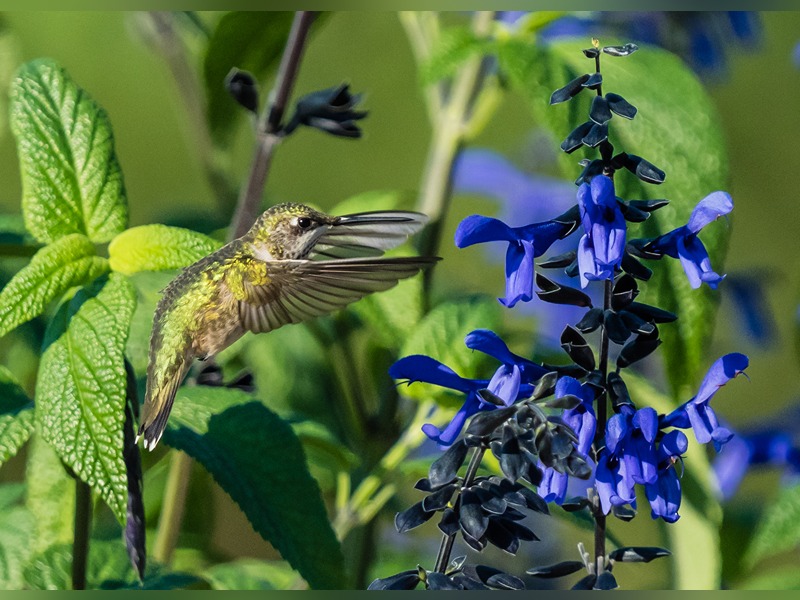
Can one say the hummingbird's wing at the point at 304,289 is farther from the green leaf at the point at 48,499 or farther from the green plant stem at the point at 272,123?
the green leaf at the point at 48,499

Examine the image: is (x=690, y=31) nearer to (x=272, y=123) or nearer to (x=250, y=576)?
(x=272, y=123)

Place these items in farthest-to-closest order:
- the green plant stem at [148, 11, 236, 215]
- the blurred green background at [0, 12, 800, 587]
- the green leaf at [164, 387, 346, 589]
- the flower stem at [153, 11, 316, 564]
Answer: the blurred green background at [0, 12, 800, 587]
the green plant stem at [148, 11, 236, 215]
the flower stem at [153, 11, 316, 564]
the green leaf at [164, 387, 346, 589]

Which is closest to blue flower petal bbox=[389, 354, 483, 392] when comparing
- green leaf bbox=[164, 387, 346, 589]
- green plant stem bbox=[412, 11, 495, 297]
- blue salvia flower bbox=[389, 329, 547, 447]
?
blue salvia flower bbox=[389, 329, 547, 447]

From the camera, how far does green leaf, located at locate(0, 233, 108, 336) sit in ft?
1.82

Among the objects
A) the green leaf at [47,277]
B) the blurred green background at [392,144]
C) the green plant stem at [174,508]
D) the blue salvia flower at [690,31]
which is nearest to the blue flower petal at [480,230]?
the green leaf at [47,277]

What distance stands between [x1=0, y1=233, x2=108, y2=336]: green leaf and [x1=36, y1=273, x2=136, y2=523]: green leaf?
17 millimetres

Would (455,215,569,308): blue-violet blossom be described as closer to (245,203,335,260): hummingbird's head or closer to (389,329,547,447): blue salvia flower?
(389,329,547,447): blue salvia flower

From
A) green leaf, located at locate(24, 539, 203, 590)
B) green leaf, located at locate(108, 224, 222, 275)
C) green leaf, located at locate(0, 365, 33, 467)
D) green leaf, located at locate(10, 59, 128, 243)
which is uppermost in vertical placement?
green leaf, located at locate(10, 59, 128, 243)

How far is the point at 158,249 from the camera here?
0.61 meters

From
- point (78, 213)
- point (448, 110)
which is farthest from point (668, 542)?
point (78, 213)

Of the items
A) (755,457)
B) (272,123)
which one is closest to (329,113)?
(272,123)

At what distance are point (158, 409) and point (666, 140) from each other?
0.36 meters

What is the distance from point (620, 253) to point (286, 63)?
0.31 metres

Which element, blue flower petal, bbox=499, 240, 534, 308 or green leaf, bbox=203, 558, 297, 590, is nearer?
blue flower petal, bbox=499, 240, 534, 308
